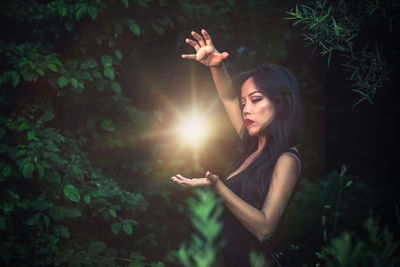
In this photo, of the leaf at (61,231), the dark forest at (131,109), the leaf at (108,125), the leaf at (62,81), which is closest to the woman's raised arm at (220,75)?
the dark forest at (131,109)

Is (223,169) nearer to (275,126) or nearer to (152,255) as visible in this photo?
(152,255)

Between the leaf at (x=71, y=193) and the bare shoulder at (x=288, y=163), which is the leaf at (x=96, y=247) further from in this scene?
the bare shoulder at (x=288, y=163)

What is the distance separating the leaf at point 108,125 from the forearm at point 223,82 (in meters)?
1.28

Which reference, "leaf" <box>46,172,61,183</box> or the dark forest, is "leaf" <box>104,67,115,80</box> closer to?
the dark forest

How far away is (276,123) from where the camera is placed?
2559mm

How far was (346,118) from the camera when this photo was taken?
6.97m

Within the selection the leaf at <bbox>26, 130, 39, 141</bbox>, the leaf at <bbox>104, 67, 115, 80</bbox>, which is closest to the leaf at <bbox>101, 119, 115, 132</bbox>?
the leaf at <bbox>104, 67, 115, 80</bbox>

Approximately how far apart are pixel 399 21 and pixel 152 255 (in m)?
3.12

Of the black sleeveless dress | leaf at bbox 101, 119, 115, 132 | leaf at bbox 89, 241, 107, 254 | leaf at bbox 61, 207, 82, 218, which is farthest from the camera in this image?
leaf at bbox 101, 119, 115, 132

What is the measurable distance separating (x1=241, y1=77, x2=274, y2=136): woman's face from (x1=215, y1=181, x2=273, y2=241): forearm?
1.98ft

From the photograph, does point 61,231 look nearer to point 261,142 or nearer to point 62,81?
point 62,81

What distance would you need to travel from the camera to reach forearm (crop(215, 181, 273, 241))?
2.12 metres

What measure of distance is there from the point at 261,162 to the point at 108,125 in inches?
71.2

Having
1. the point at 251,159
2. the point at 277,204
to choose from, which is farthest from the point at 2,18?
the point at 277,204
